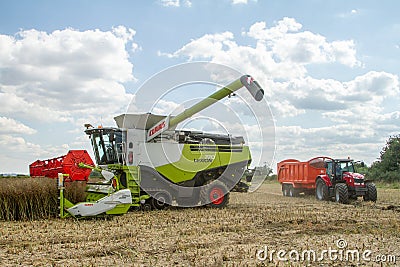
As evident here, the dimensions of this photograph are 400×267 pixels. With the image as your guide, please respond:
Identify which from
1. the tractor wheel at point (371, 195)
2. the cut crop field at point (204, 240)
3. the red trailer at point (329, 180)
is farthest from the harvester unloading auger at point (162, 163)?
the tractor wheel at point (371, 195)

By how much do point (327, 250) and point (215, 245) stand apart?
1638 millimetres

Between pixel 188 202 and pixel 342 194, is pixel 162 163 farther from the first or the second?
pixel 342 194

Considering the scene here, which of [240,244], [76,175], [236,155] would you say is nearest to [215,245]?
[240,244]

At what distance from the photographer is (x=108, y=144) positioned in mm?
11672

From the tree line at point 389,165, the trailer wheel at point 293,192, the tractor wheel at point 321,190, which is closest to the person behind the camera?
the tractor wheel at point 321,190

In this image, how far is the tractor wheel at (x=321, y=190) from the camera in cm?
1507

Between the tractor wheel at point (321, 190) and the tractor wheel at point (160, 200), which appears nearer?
the tractor wheel at point (160, 200)

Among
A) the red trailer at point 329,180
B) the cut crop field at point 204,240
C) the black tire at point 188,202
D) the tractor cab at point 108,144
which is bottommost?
the cut crop field at point 204,240

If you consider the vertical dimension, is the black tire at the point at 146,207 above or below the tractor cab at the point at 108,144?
below

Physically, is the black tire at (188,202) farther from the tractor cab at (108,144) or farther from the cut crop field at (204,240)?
the tractor cab at (108,144)

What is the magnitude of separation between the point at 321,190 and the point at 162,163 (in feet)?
22.1

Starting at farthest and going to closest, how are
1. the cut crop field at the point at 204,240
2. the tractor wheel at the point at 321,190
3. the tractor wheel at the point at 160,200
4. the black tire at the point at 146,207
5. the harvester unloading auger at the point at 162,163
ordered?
1. the tractor wheel at the point at 321,190
2. the tractor wheel at the point at 160,200
3. the black tire at the point at 146,207
4. the harvester unloading auger at the point at 162,163
5. the cut crop field at the point at 204,240

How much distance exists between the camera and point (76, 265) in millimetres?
5414

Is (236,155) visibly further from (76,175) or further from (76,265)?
(76,265)
